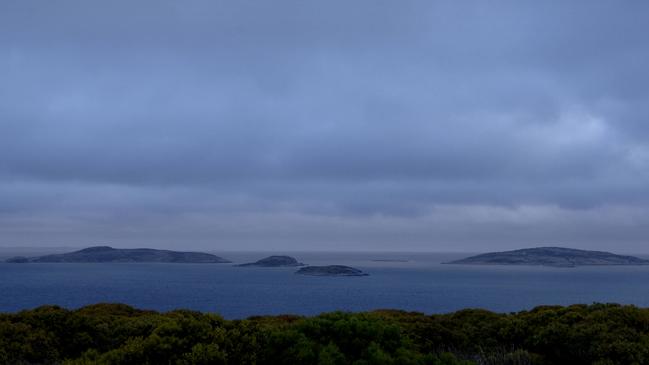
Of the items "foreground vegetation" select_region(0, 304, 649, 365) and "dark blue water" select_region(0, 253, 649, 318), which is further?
"dark blue water" select_region(0, 253, 649, 318)

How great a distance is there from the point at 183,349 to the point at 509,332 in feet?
35.9

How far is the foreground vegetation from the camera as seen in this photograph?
1188 cm

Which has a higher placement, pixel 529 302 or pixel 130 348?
pixel 130 348

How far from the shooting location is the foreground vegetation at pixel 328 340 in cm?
1188

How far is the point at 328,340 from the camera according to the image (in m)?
12.4

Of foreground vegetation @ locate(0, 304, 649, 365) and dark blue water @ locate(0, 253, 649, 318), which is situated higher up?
foreground vegetation @ locate(0, 304, 649, 365)

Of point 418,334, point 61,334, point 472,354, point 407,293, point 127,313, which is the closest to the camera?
point 61,334

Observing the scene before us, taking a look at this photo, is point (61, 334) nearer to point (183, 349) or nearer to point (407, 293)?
point (183, 349)

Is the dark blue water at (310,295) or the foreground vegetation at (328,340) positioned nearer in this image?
the foreground vegetation at (328,340)

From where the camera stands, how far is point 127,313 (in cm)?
2616

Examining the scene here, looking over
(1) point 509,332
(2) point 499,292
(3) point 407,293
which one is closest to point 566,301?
(2) point 499,292

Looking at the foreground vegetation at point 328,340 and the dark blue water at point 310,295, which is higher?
the foreground vegetation at point 328,340

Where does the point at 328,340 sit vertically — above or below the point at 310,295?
above

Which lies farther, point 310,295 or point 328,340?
point 310,295
